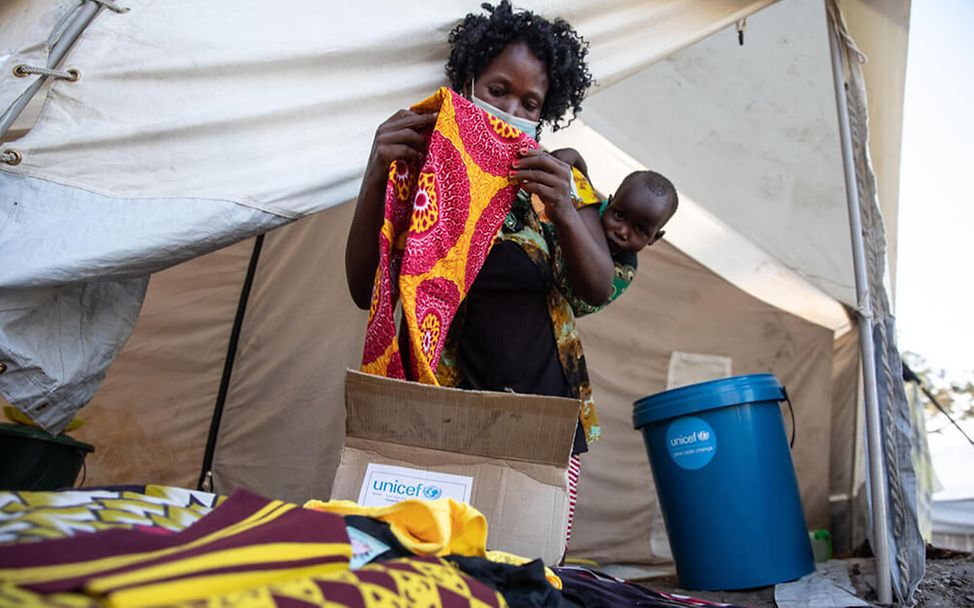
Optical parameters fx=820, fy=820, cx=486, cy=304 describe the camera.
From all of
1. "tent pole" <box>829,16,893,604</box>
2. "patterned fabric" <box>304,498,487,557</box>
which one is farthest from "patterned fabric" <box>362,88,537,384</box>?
"tent pole" <box>829,16,893,604</box>

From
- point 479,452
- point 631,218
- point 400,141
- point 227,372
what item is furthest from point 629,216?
point 227,372

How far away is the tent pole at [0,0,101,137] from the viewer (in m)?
1.64

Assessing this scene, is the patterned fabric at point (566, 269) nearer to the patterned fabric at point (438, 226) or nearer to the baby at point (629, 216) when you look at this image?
the baby at point (629, 216)

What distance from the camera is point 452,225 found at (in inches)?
69.3

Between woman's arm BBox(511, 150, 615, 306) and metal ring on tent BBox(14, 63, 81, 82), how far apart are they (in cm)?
96

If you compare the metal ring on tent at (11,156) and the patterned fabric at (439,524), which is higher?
the metal ring on tent at (11,156)

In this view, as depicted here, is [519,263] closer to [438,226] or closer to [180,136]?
[438,226]

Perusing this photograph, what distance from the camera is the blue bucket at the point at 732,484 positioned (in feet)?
9.28

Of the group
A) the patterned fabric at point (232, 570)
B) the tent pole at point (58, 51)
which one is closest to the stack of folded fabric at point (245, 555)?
the patterned fabric at point (232, 570)

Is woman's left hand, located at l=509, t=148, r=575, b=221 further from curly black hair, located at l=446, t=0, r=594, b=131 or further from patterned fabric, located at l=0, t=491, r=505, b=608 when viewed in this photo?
patterned fabric, located at l=0, t=491, r=505, b=608

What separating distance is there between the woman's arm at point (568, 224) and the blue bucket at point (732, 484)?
119cm

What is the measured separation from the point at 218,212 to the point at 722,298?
3065 millimetres

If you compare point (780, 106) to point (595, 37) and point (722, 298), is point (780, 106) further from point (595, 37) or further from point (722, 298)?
point (595, 37)

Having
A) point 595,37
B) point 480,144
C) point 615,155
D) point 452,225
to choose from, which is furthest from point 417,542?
point 615,155
